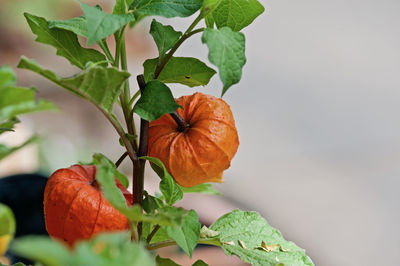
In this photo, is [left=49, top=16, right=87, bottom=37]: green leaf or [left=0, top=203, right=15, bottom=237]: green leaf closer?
[left=0, top=203, right=15, bottom=237]: green leaf

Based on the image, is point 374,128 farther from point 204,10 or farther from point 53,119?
Result: point 204,10

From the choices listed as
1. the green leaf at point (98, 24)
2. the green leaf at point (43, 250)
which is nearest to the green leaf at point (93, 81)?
the green leaf at point (98, 24)

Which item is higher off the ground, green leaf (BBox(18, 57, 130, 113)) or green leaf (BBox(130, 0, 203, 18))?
green leaf (BBox(130, 0, 203, 18))

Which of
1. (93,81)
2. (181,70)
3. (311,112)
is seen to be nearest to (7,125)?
(93,81)

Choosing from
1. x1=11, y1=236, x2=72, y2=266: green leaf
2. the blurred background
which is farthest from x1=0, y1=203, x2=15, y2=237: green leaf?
the blurred background

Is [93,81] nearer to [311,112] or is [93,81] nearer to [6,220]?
[6,220]

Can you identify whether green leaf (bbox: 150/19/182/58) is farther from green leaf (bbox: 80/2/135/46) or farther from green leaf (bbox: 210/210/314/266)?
green leaf (bbox: 210/210/314/266)

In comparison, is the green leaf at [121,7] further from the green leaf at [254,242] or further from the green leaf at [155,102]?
the green leaf at [254,242]
